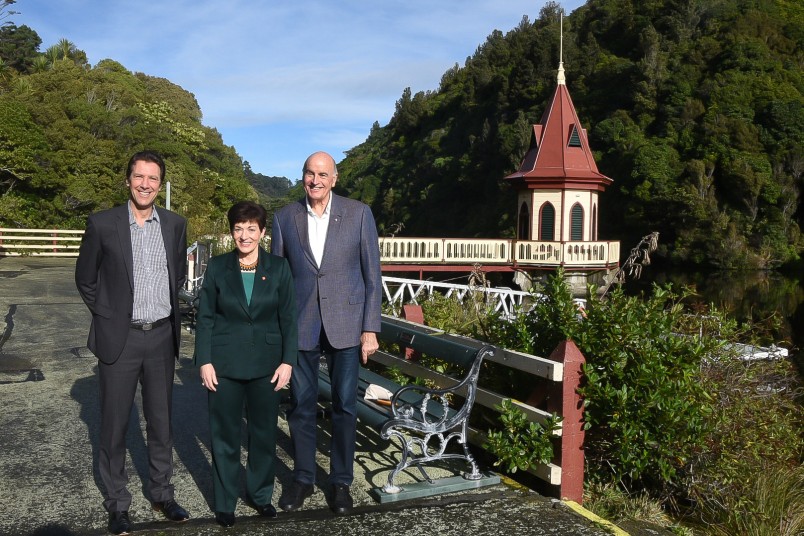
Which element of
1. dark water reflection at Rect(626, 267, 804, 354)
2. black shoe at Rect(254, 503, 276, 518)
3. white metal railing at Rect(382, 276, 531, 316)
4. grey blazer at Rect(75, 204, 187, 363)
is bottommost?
dark water reflection at Rect(626, 267, 804, 354)

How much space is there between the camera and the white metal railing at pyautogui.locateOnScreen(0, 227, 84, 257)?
3225 cm

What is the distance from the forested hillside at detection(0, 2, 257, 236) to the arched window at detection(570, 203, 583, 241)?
1379 cm

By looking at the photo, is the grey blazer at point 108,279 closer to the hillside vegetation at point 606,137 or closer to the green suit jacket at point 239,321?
the green suit jacket at point 239,321

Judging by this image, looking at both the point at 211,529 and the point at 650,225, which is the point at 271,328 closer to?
the point at 211,529

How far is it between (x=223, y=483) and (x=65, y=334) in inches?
315

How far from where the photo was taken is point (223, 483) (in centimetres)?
413

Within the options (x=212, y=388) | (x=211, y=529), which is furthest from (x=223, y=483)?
(x=212, y=388)

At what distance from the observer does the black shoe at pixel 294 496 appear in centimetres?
440

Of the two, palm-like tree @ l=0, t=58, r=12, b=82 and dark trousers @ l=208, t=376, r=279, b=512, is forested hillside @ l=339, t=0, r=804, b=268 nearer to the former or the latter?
palm-like tree @ l=0, t=58, r=12, b=82

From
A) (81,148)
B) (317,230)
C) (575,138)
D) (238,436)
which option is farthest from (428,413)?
(81,148)

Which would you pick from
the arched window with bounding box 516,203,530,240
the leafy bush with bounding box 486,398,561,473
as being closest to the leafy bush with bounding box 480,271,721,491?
the leafy bush with bounding box 486,398,561,473

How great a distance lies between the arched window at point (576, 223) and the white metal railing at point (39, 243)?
19.6 m

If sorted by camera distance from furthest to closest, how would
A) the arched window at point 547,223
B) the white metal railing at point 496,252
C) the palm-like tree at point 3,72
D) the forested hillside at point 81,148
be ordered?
the forested hillside at point 81,148 < the palm-like tree at point 3,72 < the arched window at point 547,223 < the white metal railing at point 496,252

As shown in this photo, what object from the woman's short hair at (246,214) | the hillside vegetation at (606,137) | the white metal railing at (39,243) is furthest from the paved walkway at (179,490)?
the white metal railing at (39,243)
